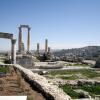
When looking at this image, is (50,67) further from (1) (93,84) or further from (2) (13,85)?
(2) (13,85)

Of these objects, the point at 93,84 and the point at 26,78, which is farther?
the point at 93,84

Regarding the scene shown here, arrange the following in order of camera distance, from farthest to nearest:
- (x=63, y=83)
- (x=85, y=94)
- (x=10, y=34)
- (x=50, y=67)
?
(x=50, y=67), (x=10, y=34), (x=63, y=83), (x=85, y=94)

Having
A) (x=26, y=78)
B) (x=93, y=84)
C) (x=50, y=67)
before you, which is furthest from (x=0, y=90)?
(x=50, y=67)

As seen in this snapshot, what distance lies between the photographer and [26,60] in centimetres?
3806

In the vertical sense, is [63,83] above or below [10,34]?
below

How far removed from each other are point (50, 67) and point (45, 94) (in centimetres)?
2617

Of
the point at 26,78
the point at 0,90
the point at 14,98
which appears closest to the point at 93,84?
the point at 26,78

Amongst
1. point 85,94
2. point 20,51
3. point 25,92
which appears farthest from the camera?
point 20,51

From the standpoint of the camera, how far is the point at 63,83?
22.2 m

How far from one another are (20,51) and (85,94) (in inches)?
1555

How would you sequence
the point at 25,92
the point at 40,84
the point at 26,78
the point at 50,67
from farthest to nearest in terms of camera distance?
the point at 50,67
the point at 26,78
the point at 40,84
the point at 25,92

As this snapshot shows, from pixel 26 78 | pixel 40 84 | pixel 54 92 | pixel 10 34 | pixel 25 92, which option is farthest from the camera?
pixel 10 34

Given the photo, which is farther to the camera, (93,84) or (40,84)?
(93,84)

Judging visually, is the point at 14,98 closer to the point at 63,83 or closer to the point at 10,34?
the point at 63,83
